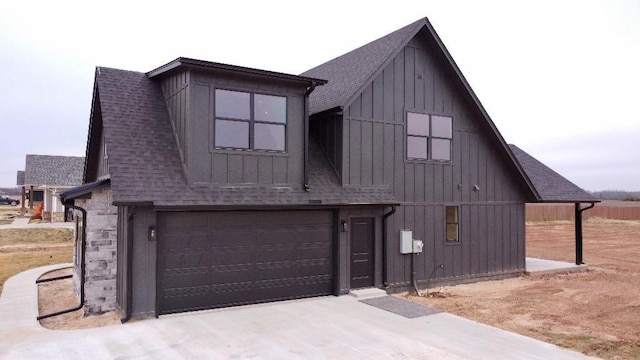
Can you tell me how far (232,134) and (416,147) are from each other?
231 inches

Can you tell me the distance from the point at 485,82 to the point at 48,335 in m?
36.3

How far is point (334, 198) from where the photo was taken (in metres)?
11.7

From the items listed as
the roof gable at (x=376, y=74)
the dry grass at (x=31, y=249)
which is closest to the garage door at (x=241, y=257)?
the roof gable at (x=376, y=74)

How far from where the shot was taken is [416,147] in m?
13.9

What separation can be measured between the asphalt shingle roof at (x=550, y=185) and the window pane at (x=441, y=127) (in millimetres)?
4028

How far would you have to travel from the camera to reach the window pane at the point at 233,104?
34.9 ft

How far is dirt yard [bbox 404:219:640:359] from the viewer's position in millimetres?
8727

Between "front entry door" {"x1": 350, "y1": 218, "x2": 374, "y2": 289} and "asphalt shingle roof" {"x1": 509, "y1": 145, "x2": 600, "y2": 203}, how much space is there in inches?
283

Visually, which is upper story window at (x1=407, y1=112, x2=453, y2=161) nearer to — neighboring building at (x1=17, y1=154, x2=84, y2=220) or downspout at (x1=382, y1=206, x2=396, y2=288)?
downspout at (x1=382, y1=206, x2=396, y2=288)

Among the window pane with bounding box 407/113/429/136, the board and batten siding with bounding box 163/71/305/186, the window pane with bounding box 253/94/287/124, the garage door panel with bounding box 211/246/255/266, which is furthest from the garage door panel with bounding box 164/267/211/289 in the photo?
the window pane with bounding box 407/113/429/136

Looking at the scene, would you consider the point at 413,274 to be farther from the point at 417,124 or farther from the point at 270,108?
the point at 270,108

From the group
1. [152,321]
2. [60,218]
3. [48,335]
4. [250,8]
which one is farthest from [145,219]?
[60,218]

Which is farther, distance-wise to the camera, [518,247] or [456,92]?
[518,247]

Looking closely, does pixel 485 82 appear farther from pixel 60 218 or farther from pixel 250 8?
pixel 60 218
